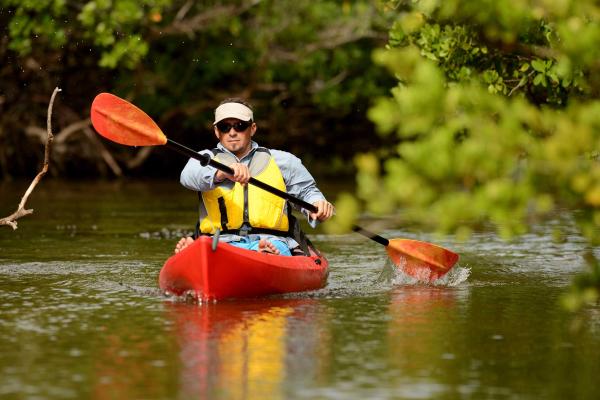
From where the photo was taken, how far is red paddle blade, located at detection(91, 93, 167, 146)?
1120 cm

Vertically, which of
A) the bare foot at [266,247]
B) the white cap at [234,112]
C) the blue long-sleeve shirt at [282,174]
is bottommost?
the bare foot at [266,247]

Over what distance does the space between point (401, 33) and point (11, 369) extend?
6.52 meters

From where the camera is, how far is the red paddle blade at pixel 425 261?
11617 mm

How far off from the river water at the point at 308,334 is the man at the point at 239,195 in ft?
1.78

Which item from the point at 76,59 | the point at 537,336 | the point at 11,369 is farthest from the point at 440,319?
the point at 76,59

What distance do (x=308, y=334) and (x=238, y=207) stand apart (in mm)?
2211

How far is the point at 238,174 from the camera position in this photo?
10258mm

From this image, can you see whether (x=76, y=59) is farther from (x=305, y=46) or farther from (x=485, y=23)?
(x=485, y=23)

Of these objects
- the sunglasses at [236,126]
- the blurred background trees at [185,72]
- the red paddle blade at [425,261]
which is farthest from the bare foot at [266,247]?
the blurred background trees at [185,72]

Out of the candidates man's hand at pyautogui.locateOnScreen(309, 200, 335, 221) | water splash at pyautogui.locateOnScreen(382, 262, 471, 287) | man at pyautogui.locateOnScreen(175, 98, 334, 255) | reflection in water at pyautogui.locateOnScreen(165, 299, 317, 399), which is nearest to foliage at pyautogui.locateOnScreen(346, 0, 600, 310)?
reflection in water at pyautogui.locateOnScreen(165, 299, 317, 399)

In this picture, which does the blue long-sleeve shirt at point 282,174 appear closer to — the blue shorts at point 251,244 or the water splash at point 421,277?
the blue shorts at point 251,244

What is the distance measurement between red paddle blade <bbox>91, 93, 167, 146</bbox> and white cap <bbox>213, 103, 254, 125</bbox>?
0.77 m

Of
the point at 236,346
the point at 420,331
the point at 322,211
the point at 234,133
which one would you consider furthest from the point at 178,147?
the point at 236,346

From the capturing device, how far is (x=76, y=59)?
28.8m
